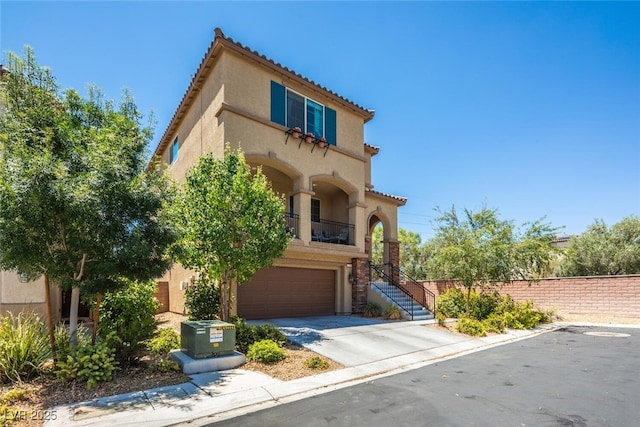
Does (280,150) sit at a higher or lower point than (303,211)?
higher

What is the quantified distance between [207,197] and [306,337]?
4.95m

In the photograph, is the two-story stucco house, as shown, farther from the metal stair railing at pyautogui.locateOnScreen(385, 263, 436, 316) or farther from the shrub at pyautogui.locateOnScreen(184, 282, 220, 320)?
the metal stair railing at pyautogui.locateOnScreen(385, 263, 436, 316)

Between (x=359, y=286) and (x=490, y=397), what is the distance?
10477mm

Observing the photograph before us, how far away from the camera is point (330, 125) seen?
15695 mm

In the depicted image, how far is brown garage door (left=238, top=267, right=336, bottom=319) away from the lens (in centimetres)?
1365

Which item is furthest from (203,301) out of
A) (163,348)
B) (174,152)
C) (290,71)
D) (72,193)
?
(174,152)

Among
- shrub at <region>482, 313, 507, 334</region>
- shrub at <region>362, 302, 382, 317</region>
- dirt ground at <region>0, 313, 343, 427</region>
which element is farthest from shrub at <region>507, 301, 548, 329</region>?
dirt ground at <region>0, 313, 343, 427</region>

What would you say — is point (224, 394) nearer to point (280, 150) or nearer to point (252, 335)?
point (252, 335)

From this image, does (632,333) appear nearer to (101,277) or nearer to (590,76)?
(590,76)

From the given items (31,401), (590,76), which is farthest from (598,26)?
(31,401)

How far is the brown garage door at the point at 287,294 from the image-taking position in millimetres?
13648

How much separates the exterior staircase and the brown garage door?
7.60 feet

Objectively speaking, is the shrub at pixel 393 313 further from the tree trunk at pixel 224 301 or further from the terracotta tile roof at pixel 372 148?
the terracotta tile roof at pixel 372 148

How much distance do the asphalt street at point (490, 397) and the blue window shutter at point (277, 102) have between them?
999cm
